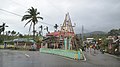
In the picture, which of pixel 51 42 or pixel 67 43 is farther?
pixel 51 42

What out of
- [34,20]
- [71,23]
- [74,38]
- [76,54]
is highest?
[34,20]

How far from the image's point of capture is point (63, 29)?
36.6 metres

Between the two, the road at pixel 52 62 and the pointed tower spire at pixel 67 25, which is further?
the pointed tower spire at pixel 67 25

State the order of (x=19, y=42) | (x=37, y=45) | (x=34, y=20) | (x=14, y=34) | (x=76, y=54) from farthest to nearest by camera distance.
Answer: (x=14, y=34)
(x=19, y=42)
(x=37, y=45)
(x=34, y=20)
(x=76, y=54)

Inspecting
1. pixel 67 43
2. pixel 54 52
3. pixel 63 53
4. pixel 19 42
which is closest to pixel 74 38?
pixel 67 43

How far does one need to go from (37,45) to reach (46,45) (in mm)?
7395

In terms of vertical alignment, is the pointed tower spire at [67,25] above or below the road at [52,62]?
above

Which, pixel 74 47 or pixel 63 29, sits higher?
pixel 63 29

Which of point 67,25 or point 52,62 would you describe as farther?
point 67,25

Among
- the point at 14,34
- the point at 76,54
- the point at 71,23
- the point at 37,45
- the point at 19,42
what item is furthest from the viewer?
the point at 14,34

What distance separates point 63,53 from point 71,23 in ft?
20.5

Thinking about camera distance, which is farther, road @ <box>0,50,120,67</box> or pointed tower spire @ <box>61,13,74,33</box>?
pointed tower spire @ <box>61,13,74,33</box>

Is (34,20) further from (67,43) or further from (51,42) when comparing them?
(67,43)

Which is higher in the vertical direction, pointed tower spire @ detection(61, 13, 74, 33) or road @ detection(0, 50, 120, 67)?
pointed tower spire @ detection(61, 13, 74, 33)
